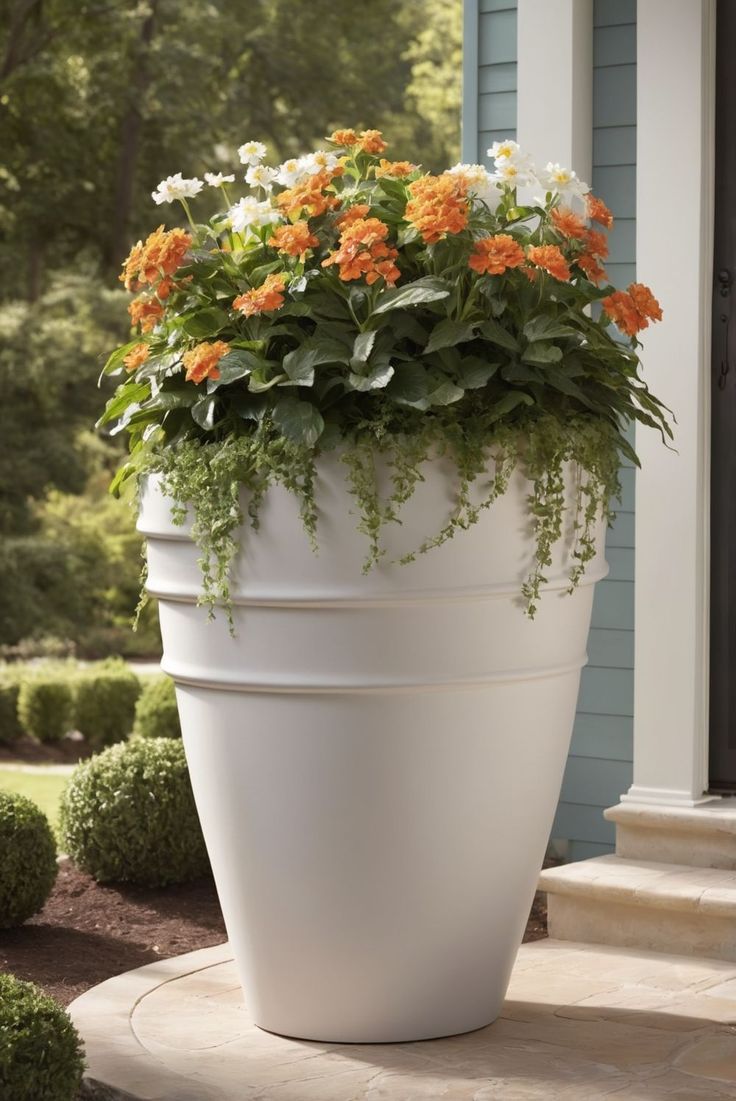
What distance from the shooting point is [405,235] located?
230cm

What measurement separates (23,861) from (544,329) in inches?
81.3

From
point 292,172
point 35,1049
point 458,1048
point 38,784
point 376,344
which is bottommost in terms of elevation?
point 38,784

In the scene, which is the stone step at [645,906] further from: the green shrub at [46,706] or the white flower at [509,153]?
the green shrub at [46,706]

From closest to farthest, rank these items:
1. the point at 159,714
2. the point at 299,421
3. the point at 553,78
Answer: the point at 299,421, the point at 553,78, the point at 159,714

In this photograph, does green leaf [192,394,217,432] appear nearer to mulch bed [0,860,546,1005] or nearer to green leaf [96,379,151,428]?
green leaf [96,379,151,428]

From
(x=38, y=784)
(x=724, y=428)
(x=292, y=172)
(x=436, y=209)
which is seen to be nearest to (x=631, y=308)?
(x=436, y=209)

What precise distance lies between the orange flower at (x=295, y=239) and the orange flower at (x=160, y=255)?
18 cm

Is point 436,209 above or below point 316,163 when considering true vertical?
below

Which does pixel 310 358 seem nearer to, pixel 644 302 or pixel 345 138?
pixel 345 138

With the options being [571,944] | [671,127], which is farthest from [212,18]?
[571,944]

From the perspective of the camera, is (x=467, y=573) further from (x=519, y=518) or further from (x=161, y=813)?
(x=161, y=813)

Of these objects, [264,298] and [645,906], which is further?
[645,906]

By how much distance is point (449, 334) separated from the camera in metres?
2.21

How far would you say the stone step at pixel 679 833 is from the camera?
326cm
